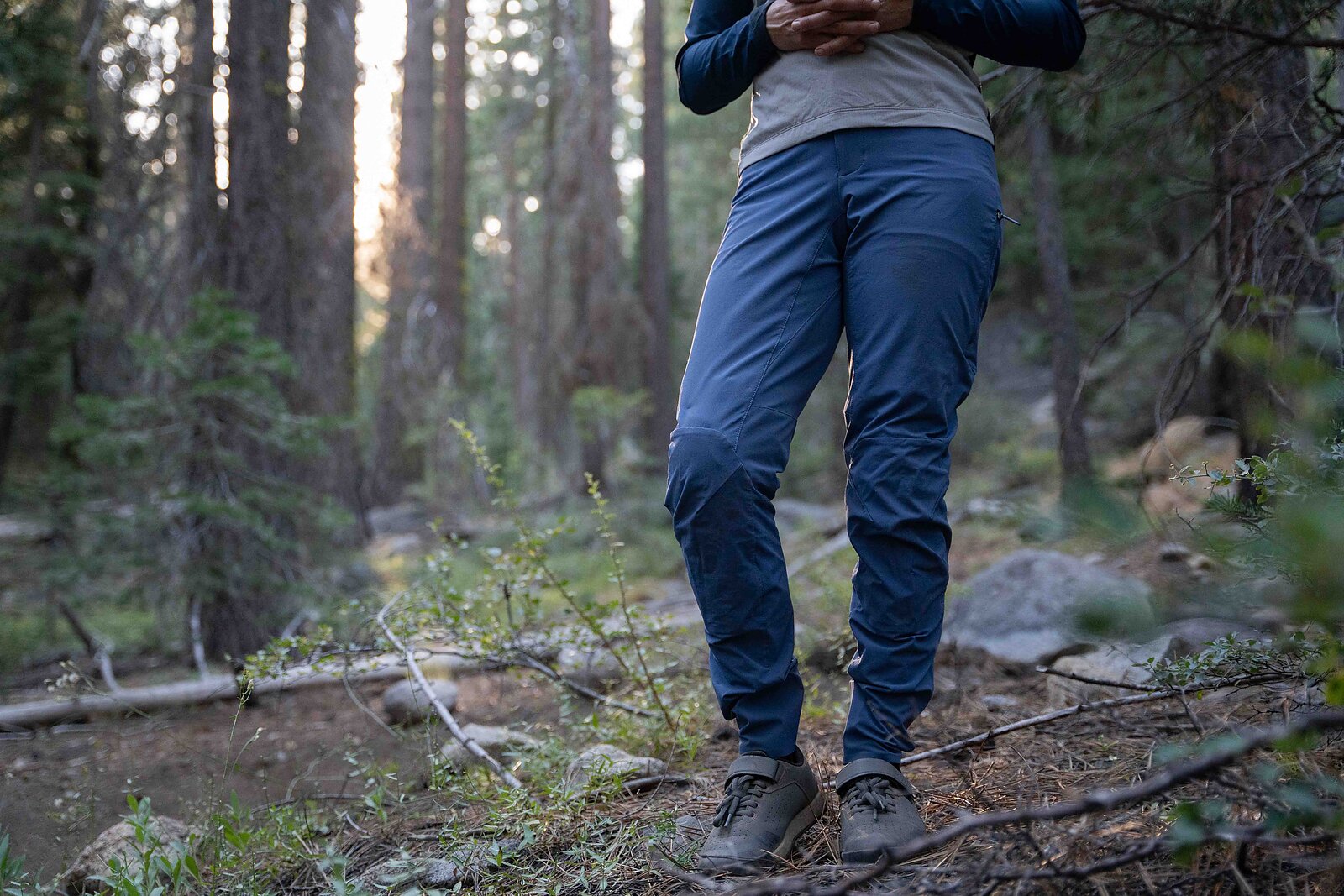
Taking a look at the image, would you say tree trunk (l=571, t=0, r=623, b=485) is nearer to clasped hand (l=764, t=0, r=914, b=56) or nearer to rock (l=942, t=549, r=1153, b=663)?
rock (l=942, t=549, r=1153, b=663)

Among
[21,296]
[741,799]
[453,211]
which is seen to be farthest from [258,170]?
[453,211]

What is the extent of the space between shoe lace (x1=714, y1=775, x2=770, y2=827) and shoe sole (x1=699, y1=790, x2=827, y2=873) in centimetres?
8

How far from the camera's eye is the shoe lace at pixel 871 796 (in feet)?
5.78

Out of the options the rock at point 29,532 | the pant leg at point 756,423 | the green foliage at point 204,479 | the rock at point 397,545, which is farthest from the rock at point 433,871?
the rock at point 397,545

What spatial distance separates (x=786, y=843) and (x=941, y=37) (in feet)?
5.88

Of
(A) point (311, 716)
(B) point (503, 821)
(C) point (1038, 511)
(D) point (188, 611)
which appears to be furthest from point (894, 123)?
(D) point (188, 611)

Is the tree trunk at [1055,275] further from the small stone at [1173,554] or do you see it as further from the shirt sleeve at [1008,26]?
the shirt sleeve at [1008,26]

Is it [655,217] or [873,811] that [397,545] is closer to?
[655,217]

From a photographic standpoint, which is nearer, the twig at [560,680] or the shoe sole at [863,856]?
the shoe sole at [863,856]

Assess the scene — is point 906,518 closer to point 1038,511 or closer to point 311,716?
point 1038,511

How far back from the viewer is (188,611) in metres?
5.36

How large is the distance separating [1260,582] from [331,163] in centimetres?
848

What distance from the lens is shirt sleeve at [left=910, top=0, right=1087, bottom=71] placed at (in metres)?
1.98

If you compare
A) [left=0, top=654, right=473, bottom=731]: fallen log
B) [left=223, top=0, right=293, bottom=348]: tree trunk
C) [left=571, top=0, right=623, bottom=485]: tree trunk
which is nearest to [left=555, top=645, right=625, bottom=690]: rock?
[left=0, top=654, right=473, bottom=731]: fallen log
